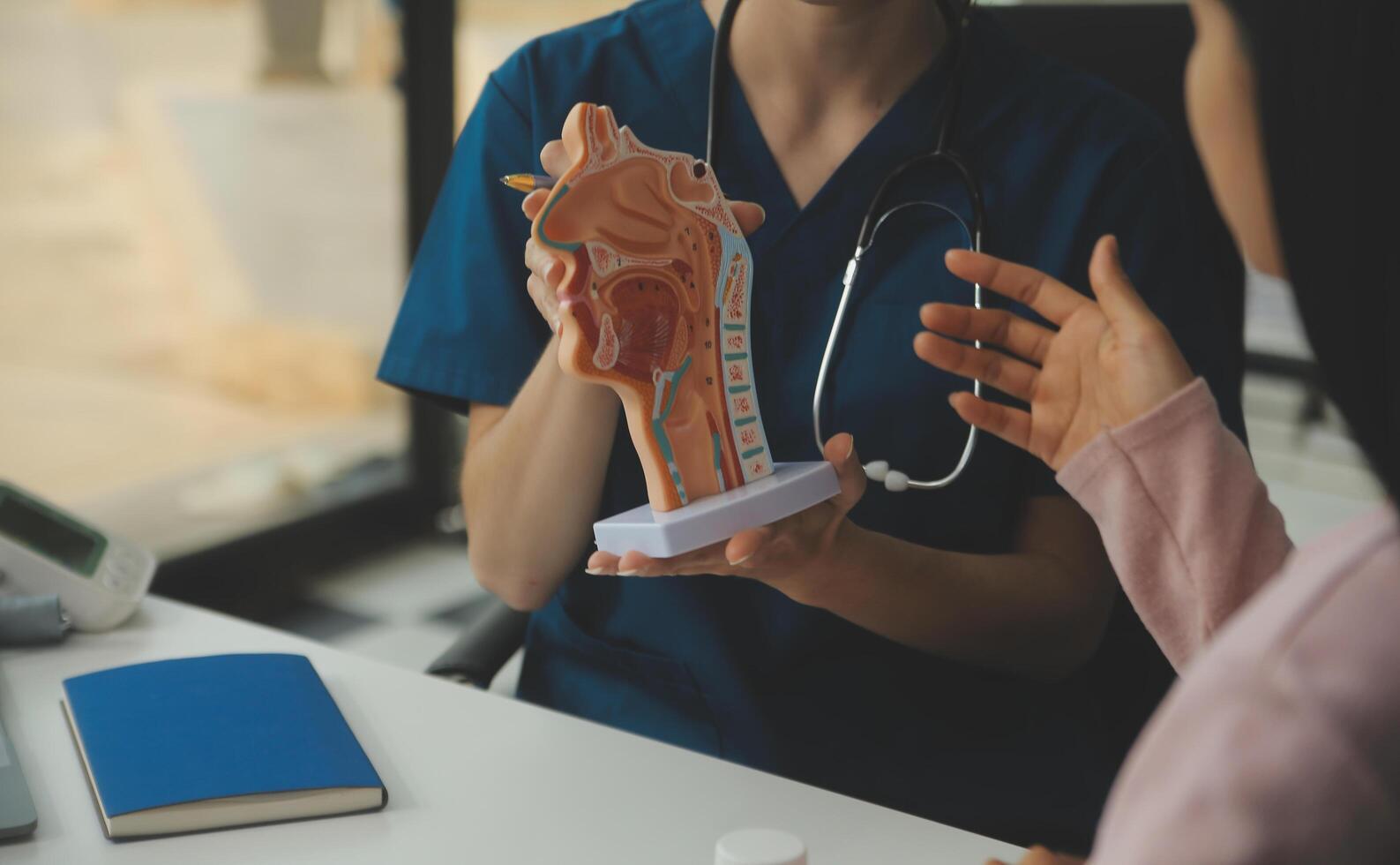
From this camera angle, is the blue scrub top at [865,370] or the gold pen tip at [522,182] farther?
the blue scrub top at [865,370]

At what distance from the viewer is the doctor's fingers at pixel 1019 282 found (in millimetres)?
832

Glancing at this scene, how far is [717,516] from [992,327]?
0.76 ft

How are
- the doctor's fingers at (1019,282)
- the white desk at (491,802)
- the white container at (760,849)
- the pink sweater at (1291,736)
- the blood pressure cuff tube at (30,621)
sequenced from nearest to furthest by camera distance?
the pink sweater at (1291,736) → the white container at (760,849) → the white desk at (491,802) → the doctor's fingers at (1019,282) → the blood pressure cuff tube at (30,621)

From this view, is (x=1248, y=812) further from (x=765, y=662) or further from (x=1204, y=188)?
(x=1204, y=188)

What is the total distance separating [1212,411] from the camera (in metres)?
0.70

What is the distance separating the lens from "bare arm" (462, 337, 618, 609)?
949 millimetres

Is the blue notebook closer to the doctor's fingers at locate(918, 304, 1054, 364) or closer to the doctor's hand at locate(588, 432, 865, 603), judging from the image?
the doctor's hand at locate(588, 432, 865, 603)

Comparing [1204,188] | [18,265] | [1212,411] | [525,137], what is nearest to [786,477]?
[1212,411]

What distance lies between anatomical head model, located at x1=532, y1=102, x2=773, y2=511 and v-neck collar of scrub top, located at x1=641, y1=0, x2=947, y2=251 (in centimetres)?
16

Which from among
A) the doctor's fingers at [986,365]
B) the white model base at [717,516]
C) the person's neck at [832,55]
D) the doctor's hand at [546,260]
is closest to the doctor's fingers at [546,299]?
the doctor's hand at [546,260]

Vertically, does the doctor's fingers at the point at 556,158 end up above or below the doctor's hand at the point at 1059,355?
above

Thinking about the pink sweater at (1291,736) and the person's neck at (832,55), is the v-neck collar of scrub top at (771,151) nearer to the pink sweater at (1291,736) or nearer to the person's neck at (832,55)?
the person's neck at (832,55)

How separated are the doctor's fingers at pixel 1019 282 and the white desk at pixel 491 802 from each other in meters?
0.34

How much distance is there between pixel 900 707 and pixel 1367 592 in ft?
2.11
